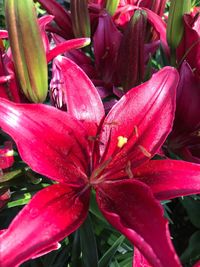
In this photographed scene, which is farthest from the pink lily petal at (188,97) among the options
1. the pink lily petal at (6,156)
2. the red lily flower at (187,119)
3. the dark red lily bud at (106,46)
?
the pink lily petal at (6,156)

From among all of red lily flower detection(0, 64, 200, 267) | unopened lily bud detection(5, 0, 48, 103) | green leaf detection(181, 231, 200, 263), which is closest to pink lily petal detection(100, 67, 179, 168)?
red lily flower detection(0, 64, 200, 267)

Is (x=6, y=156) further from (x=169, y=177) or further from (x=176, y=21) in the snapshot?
(x=176, y=21)

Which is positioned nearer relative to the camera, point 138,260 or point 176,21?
point 138,260

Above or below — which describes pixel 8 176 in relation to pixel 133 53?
below

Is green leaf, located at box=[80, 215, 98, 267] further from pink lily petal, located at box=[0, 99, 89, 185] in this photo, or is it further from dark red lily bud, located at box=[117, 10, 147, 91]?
dark red lily bud, located at box=[117, 10, 147, 91]

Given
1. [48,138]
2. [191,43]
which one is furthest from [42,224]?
[191,43]

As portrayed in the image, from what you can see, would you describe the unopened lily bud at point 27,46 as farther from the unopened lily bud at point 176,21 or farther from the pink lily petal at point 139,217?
the unopened lily bud at point 176,21

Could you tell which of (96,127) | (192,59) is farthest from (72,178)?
(192,59)
